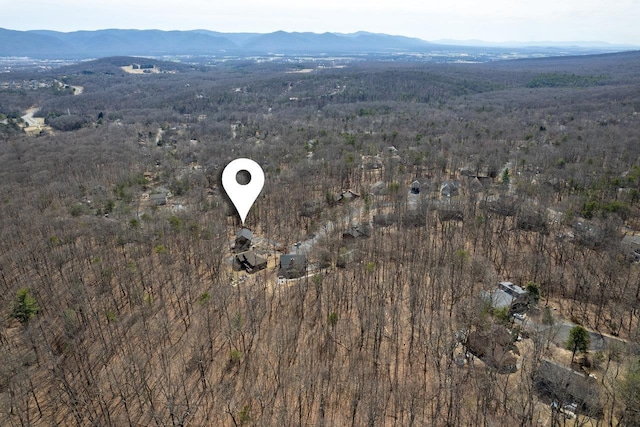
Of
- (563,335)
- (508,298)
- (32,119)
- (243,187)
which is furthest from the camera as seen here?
(32,119)

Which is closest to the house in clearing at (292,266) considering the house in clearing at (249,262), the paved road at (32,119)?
the house in clearing at (249,262)

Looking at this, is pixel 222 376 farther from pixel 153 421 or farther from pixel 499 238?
pixel 499 238

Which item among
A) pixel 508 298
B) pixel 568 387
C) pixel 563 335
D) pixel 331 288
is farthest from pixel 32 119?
pixel 568 387

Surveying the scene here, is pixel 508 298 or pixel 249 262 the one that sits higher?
pixel 508 298

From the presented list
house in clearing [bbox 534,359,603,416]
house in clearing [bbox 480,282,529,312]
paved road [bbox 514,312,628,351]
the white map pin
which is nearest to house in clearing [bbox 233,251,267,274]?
the white map pin

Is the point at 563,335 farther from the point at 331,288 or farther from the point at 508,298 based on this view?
the point at 331,288

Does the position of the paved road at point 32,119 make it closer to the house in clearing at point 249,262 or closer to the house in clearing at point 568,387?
the house in clearing at point 249,262
